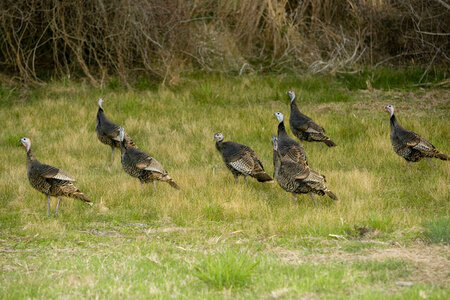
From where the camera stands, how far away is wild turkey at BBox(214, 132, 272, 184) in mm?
9836

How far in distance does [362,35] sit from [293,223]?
10450 mm

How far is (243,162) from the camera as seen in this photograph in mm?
9891

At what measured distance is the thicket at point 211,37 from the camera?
15133mm

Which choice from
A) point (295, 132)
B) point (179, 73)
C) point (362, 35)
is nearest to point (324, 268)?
point (295, 132)

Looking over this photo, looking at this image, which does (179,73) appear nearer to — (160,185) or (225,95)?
(225,95)

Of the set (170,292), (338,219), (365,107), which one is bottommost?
(365,107)

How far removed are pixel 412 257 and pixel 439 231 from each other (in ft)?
2.22

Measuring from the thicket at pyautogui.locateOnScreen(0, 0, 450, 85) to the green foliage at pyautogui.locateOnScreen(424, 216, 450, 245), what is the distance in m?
8.52

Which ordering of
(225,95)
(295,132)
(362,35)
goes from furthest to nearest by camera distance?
(362,35) → (225,95) → (295,132)

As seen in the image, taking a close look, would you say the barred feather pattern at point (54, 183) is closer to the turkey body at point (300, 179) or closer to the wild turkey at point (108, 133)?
the turkey body at point (300, 179)

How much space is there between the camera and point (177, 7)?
51.8 feet

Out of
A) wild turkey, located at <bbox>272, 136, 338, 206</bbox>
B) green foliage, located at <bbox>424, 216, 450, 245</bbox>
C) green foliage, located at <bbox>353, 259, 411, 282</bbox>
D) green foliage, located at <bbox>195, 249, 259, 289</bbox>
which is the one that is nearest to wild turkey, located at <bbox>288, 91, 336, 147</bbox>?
wild turkey, located at <bbox>272, 136, 338, 206</bbox>

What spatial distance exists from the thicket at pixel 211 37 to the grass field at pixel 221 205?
750 mm

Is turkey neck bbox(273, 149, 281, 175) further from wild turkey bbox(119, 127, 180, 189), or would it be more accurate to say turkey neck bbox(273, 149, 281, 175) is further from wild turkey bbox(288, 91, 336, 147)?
wild turkey bbox(288, 91, 336, 147)
